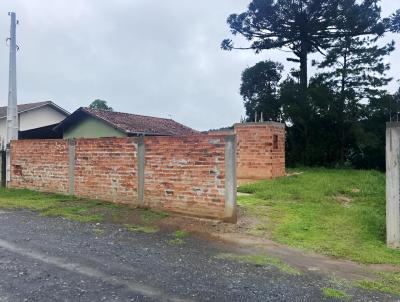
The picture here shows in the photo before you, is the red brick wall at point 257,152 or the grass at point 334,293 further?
the red brick wall at point 257,152

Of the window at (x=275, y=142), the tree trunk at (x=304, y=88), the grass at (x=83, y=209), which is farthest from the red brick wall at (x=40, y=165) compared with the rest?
the tree trunk at (x=304, y=88)

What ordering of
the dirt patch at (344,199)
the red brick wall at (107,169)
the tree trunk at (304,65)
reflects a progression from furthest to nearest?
1. the tree trunk at (304,65)
2. the dirt patch at (344,199)
3. the red brick wall at (107,169)

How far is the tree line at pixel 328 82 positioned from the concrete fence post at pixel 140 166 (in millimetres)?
13188

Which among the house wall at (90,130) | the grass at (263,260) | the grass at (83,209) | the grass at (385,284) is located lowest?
the grass at (385,284)

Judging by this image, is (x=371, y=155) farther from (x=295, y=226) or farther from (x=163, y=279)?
(x=163, y=279)

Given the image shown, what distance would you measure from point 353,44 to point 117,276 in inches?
833

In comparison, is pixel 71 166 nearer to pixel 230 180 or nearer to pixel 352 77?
pixel 230 180

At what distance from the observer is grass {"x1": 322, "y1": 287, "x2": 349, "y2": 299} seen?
13.8ft

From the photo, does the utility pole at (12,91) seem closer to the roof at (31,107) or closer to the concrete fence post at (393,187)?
the concrete fence post at (393,187)

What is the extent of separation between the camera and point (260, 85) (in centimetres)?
2452

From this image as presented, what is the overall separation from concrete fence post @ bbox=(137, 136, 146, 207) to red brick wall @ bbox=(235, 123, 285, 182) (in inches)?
230

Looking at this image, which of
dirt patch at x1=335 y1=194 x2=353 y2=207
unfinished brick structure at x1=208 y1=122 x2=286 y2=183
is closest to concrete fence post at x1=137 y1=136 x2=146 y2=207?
dirt patch at x1=335 y1=194 x2=353 y2=207

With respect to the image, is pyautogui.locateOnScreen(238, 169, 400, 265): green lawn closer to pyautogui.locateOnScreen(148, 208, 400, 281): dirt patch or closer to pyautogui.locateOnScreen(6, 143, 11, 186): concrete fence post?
pyautogui.locateOnScreen(148, 208, 400, 281): dirt patch

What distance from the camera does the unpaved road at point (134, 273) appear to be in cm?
413
